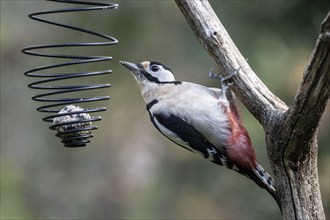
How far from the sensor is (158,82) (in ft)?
13.1

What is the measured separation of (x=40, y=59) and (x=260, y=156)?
3050 mm

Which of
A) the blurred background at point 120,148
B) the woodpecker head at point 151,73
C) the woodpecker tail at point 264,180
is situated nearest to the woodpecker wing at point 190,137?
the woodpecker tail at point 264,180

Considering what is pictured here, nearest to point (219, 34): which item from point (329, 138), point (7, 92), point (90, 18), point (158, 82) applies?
point (158, 82)

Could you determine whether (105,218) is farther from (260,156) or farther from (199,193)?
(260,156)

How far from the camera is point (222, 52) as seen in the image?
3.47 meters

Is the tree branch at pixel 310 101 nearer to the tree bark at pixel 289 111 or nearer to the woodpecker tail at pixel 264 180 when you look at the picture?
the tree bark at pixel 289 111

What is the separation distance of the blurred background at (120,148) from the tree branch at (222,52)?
2.08 meters

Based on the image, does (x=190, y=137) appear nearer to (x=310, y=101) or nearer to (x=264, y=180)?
(x=264, y=180)

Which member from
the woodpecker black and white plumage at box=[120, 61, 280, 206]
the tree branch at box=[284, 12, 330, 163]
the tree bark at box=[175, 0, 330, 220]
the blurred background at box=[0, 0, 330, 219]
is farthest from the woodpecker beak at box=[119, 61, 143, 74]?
the blurred background at box=[0, 0, 330, 219]

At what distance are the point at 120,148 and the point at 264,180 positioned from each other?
4725mm

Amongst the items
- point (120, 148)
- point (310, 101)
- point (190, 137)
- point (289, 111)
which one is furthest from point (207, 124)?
point (120, 148)

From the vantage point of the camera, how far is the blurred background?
6.26 meters

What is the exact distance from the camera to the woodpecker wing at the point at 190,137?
374cm

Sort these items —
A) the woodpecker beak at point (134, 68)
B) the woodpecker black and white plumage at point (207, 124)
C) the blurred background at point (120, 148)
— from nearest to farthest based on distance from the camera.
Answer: the woodpecker black and white plumage at point (207, 124) < the woodpecker beak at point (134, 68) < the blurred background at point (120, 148)
